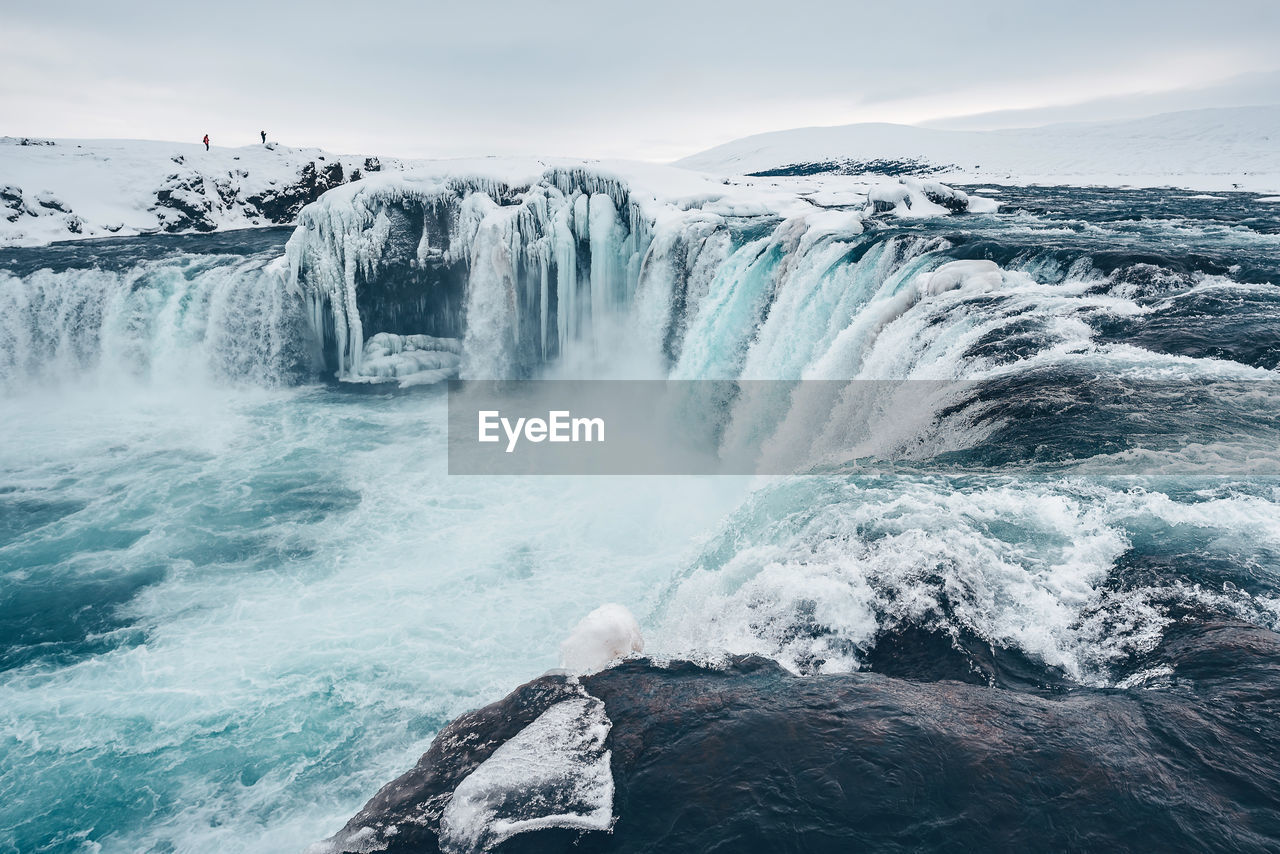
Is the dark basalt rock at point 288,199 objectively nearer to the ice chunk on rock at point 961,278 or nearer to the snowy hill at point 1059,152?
the ice chunk on rock at point 961,278

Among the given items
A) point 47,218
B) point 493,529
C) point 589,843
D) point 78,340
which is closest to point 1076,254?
point 493,529

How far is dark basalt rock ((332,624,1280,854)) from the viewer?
3574 millimetres

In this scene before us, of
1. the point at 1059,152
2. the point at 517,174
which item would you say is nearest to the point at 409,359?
the point at 517,174

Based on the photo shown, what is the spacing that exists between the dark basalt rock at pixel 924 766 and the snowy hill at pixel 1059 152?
3827 cm

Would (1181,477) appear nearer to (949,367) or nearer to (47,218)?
(949,367)

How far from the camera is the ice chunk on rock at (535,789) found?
3879 millimetres

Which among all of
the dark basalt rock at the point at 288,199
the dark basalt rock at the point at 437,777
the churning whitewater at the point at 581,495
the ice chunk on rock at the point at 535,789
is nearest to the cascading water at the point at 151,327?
the churning whitewater at the point at 581,495

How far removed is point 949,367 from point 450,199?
750 inches

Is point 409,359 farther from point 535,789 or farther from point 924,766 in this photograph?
point 924,766

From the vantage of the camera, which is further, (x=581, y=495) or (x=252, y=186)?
(x=252, y=186)

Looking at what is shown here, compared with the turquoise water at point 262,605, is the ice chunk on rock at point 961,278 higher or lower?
higher

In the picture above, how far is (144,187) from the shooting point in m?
40.6

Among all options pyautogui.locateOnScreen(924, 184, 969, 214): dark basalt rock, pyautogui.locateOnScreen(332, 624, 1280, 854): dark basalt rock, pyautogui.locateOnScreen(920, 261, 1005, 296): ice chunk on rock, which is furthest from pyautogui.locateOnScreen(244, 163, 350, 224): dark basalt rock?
pyautogui.locateOnScreen(332, 624, 1280, 854): dark basalt rock

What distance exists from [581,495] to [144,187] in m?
41.3
